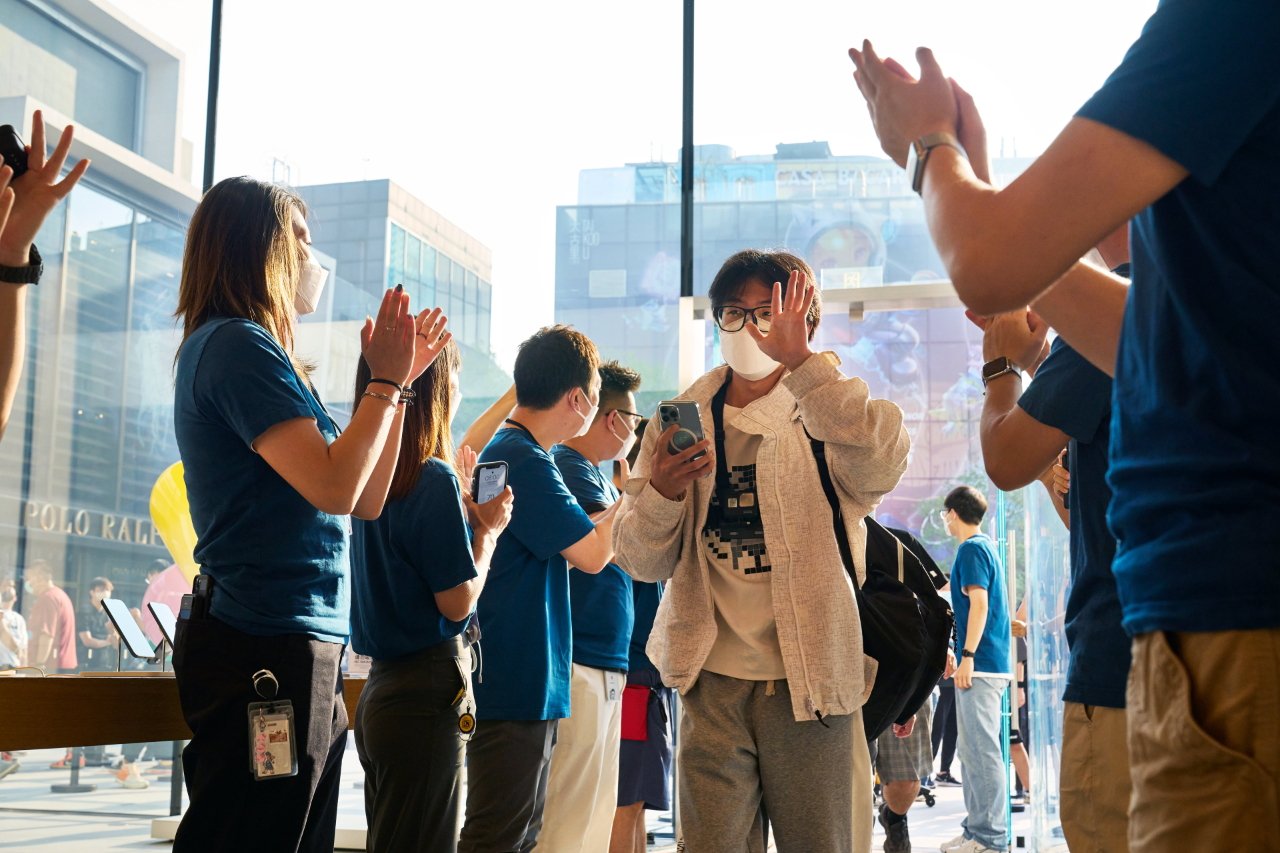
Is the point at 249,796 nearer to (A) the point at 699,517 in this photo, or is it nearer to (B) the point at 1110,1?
(A) the point at 699,517

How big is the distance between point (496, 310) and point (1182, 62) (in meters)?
4.78

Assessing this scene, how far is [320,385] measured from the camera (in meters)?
5.68

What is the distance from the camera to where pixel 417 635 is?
235 centimetres

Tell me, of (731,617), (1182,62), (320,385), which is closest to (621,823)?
(731,617)

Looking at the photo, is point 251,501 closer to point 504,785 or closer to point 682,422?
point 682,422

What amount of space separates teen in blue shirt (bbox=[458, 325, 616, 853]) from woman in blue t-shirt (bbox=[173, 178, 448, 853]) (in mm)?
752

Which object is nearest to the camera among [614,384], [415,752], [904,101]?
[904,101]

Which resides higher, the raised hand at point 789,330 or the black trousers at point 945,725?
the raised hand at point 789,330

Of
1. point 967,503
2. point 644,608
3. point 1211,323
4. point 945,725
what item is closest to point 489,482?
point 644,608

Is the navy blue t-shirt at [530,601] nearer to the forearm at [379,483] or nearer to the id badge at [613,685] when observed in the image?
the id badge at [613,685]

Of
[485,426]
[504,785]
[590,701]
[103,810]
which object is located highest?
[485,426]

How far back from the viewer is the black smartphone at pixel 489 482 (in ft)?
8.48

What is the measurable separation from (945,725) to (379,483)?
642 centimetres

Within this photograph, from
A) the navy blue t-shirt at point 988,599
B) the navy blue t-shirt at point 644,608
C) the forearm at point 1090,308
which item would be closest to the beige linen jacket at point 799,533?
the forearm at point 1090,308
